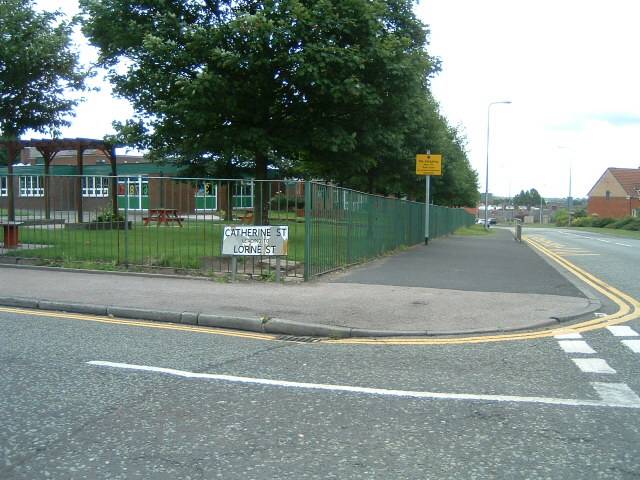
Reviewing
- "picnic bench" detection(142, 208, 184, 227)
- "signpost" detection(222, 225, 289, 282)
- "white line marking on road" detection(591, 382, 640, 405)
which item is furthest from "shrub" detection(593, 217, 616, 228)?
"white line marking on road" detection(591, 382, 640, 405)

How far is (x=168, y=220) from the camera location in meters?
11.9

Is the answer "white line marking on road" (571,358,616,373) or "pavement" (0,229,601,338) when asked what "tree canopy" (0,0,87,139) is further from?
"white line marking on road" (571,358,616,373)

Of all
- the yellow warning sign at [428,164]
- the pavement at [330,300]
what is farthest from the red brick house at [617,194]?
the pavement at [330,300]

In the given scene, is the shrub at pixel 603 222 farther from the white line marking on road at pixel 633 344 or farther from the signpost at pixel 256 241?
the white line marking on road at pixel 633 344

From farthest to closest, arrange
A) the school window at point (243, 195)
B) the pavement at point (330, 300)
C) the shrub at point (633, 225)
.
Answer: the shrub at point (633, 225)
the school window at point (243, 195)
the pavement at point (330, 300)

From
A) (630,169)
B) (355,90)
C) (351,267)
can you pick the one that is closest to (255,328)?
(351,267)

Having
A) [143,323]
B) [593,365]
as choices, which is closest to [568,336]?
[593,365]

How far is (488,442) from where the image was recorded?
408 centimetres

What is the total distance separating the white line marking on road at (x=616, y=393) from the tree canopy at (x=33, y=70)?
14.4 metres

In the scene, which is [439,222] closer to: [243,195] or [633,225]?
[243,195]

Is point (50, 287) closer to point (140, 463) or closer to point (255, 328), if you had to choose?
point (255, 328)

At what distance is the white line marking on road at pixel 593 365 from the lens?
19.5 feet

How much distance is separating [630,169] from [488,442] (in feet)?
325

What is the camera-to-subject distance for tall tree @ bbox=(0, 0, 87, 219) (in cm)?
1441
